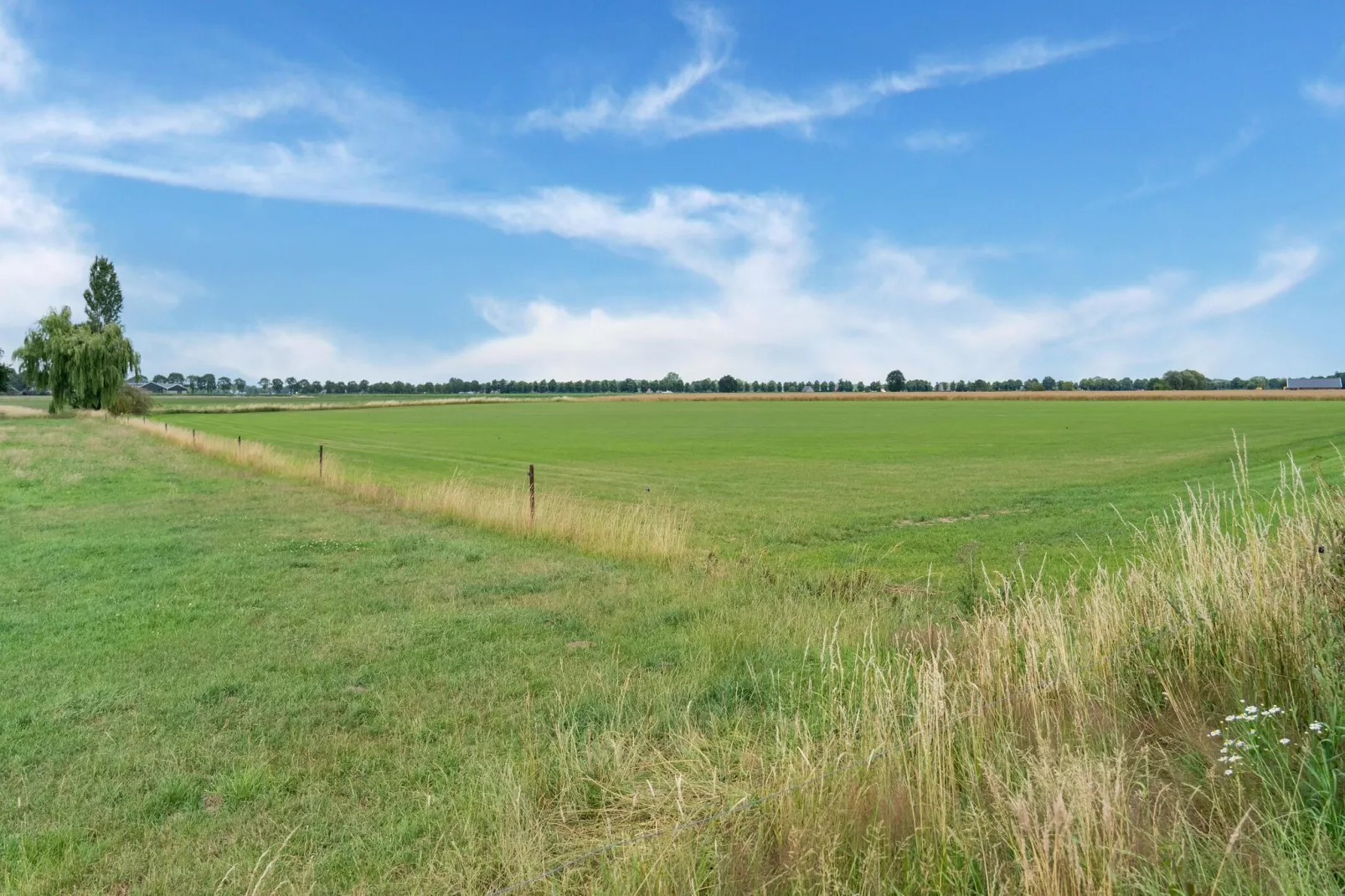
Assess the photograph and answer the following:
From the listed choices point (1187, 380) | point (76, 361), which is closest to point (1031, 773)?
point (76, 361)

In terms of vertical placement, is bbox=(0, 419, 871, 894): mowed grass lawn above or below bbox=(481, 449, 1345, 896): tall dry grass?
below

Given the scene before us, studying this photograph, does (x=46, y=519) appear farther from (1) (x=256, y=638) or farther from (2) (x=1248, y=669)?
(2) (x=1248, y=669)

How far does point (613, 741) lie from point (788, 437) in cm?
4374

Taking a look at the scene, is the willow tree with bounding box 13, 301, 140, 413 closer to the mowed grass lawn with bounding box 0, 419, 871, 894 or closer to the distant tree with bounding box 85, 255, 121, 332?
the distant tree with bounding box 85, 255, 121, 332

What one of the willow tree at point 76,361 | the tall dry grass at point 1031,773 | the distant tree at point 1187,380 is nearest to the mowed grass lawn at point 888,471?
the tall dry grass at point 1031,773

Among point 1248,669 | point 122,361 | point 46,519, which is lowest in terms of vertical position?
point 46,519

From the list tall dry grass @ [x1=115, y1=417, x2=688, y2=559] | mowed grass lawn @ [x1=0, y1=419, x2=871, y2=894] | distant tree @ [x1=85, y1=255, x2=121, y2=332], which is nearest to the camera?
mowed grass lawn @ [x1=0, y1=419, x2=871, y2=894]

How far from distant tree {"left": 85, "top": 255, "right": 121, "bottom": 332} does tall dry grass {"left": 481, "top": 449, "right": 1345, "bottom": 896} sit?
99040mm

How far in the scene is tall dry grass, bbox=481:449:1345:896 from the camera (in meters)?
2.82

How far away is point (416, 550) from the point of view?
38.8ft

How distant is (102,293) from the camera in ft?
270

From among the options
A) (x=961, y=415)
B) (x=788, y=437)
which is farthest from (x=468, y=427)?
(x=961, y=415)

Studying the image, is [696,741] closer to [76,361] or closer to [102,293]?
[76,361]

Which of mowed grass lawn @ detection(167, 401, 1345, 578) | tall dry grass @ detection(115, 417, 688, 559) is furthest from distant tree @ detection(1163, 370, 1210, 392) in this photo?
tall dry grass @ detection(115, 417, 688, 559)
